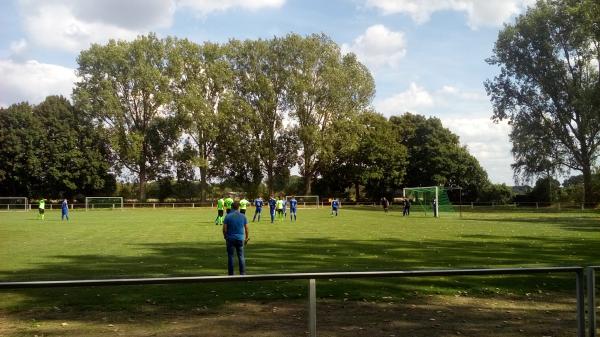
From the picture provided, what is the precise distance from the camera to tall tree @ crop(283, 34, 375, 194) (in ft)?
224

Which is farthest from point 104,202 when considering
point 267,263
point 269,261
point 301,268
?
point 301,268

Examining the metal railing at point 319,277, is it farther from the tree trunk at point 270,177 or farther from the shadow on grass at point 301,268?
the tree trunk at point 270,177

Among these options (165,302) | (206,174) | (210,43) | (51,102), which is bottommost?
(165,302)

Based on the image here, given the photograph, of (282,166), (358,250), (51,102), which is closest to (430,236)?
(358,250)

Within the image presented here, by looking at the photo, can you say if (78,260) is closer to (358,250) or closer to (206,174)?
(358,250)

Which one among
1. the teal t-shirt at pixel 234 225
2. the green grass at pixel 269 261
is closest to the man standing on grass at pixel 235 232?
the teal t-shirt at pixel 234 225

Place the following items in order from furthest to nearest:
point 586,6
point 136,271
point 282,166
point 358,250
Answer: point 282,166
point 586,6
point 358,250
point 136,271

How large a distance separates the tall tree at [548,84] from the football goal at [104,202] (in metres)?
47.7

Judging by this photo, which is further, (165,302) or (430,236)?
(430,236)

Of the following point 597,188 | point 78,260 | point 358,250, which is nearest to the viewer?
point 78,260

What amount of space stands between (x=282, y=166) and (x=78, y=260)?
60.4m

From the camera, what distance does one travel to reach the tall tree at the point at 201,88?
231 feet

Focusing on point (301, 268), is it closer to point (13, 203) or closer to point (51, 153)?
point (13, 203)

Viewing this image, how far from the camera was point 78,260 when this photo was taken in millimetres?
14883
